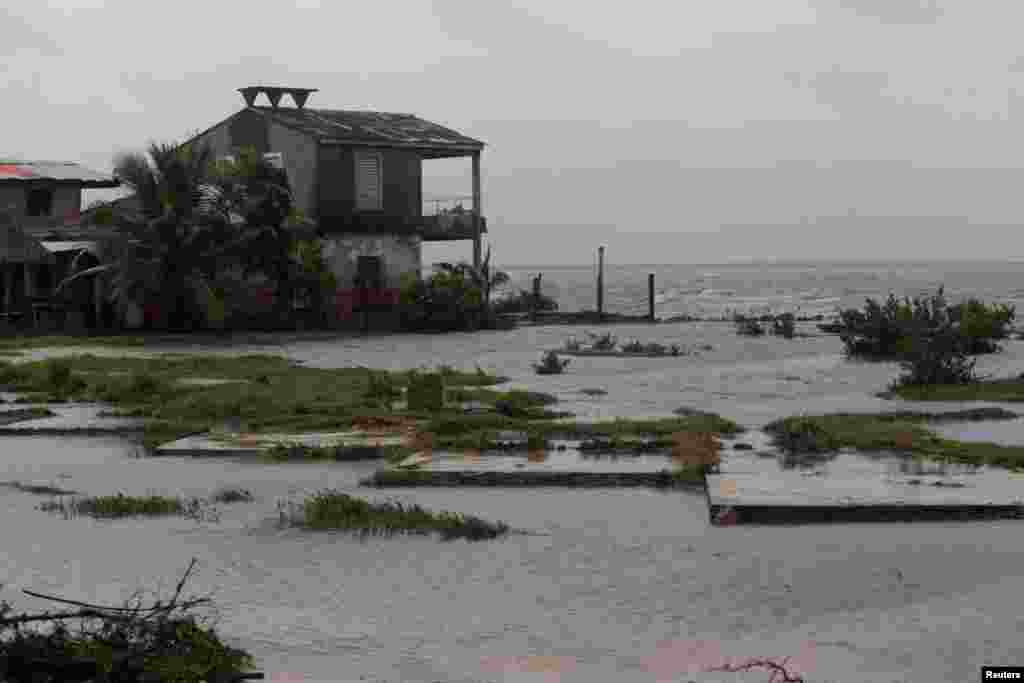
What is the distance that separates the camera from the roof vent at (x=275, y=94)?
144 ft

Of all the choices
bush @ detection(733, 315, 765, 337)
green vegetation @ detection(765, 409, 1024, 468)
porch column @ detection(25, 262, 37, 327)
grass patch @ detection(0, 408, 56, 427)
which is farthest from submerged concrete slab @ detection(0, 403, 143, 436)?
porch column @ detection(25, 262, 37, 327)

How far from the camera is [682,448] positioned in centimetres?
1299

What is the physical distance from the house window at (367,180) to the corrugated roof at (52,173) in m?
6.16

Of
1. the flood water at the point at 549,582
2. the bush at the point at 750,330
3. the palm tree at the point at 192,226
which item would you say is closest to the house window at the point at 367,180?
the palm tree at the point at 192,226

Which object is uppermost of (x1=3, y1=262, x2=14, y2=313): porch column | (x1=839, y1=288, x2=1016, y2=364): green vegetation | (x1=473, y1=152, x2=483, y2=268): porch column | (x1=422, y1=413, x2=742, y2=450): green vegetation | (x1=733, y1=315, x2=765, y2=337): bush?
(x1=473, y1=152, x2=483, y2=268): porch column

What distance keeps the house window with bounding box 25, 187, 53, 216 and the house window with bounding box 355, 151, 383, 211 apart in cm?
778

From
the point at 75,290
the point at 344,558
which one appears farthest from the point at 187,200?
the point at 344,558

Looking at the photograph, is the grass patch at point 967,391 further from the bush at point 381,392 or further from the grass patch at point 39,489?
the grass patch at point 39,489

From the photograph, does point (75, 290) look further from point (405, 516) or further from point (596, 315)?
point (405, 516)

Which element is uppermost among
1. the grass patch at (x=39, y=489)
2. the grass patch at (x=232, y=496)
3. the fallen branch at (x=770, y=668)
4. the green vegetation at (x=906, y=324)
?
the green vegetation at (x=906, y=324)

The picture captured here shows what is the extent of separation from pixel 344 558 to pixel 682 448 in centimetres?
439

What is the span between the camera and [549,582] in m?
8.54

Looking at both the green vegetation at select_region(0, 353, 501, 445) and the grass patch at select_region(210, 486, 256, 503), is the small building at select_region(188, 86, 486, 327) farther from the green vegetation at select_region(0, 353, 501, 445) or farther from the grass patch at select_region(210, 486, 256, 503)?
the grass patch at select_region(210, 486, 256, 503)

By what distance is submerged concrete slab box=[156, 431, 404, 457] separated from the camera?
45.4ft
